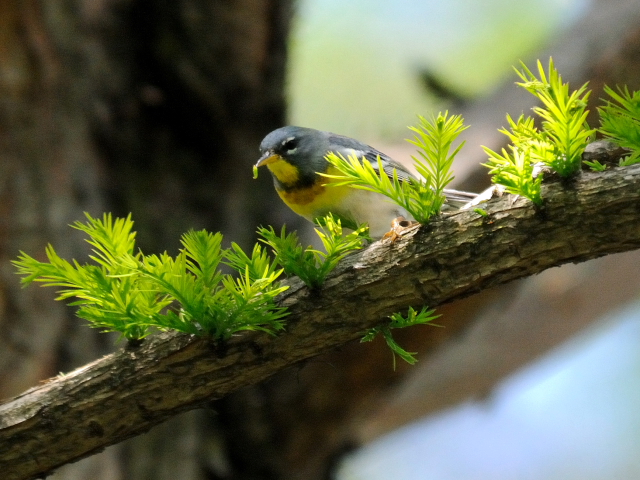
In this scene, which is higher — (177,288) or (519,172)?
(177,288)

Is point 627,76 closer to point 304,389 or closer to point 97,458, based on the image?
point 304,389

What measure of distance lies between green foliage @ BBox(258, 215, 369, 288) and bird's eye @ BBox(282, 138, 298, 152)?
1.01 metres

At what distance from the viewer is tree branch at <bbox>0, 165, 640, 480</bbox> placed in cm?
130

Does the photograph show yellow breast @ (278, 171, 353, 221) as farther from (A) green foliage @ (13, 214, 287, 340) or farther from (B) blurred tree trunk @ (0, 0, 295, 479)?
(B) blurred tree trunk @ (0, 0, 295, 479)

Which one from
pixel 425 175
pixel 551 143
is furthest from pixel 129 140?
pixel 551 143

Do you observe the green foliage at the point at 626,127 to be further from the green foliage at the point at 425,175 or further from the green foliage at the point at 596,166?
the green foliage at the point at 425,175

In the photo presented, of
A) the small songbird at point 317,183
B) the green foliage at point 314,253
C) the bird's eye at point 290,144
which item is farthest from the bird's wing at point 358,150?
the green foliage at point 314,253

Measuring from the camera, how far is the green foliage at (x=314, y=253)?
1466mm

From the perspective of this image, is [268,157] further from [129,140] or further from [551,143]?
[129,140]

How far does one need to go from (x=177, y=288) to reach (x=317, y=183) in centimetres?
103

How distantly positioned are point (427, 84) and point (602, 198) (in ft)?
9.48

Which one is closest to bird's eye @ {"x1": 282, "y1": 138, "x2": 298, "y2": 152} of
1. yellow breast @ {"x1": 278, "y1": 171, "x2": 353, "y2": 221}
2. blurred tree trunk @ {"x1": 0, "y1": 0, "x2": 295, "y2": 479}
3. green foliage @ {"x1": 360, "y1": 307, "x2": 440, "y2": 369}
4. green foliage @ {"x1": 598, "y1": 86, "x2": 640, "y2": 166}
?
yellow breast @ {"x1": 278, "y1": 171, "x2": 353, "y2": 221}

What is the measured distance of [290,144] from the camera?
2.50 m

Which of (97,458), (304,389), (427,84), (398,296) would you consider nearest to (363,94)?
(427,84)
